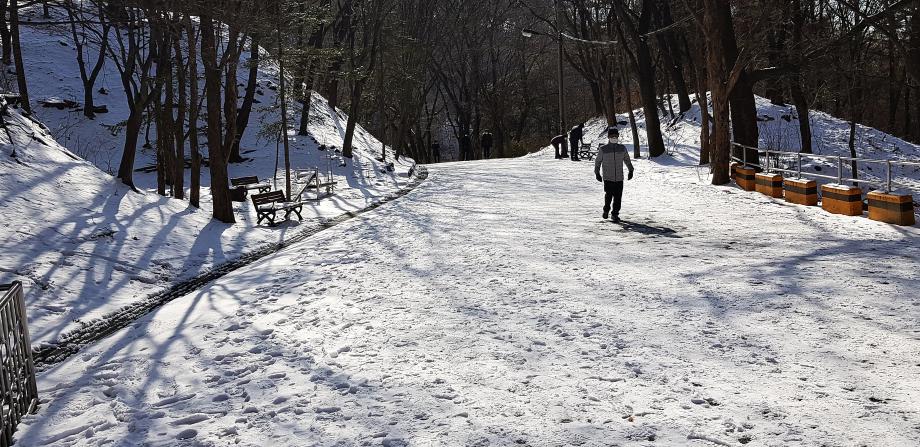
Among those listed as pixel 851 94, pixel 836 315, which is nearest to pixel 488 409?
pixel 836 315

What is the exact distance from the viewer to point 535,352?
19.8 feet

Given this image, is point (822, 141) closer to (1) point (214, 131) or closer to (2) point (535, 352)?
(1) point (214, 131)

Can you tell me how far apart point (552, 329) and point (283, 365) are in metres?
2.37

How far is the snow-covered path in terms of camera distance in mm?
4660

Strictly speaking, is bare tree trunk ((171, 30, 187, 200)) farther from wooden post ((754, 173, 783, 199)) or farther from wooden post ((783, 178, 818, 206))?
wooden post ((783, 178, 818, 206))

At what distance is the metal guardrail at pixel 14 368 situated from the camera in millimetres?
4875

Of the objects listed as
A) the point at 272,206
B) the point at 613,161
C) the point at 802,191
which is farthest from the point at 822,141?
the point at 272,206

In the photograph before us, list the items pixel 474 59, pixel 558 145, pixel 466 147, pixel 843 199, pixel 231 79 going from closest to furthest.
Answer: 1. pixel 843 199
2. pixel 231 79
3. pixel 558 145
4. pixel 474 59
5. pixel 466 147

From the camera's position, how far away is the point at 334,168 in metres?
31.1

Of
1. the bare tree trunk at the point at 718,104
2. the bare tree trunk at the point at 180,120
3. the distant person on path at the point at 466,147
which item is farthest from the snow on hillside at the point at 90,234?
the distant person on path at the point at 466,147

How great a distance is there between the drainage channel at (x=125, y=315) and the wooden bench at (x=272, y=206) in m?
2.10

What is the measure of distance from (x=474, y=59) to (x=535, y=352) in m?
44.2

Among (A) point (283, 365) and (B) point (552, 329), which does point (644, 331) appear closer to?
(B) point (552, 329)

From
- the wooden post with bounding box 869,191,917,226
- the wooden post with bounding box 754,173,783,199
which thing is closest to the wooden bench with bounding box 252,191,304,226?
the wooden post with bounding box 754,173,783,199
